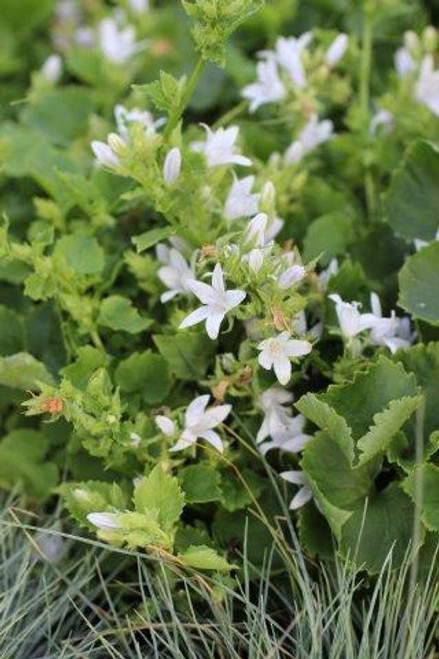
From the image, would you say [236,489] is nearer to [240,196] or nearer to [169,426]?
[169,426]

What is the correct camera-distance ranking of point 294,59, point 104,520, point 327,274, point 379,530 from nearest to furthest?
point 104,520 < point 379,530 < point 327,274 < point 294,59

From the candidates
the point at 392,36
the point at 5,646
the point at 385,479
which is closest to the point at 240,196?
the point at 385,479

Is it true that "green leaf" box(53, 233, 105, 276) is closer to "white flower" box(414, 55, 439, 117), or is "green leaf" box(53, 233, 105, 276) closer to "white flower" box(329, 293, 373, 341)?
"white flower" box(329, 293, 373, 341)

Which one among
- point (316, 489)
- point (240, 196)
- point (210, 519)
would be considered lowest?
point (210, 519)

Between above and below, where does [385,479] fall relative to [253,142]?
below

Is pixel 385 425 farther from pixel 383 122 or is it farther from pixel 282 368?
pixel 383 122

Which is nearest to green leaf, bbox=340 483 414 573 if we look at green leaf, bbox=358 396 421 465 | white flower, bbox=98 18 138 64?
green leaf, bbox=358 396 421 465

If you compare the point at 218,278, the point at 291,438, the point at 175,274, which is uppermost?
the point at 218,278

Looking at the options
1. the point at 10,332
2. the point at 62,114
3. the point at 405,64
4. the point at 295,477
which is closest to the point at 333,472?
the point at 295,477
